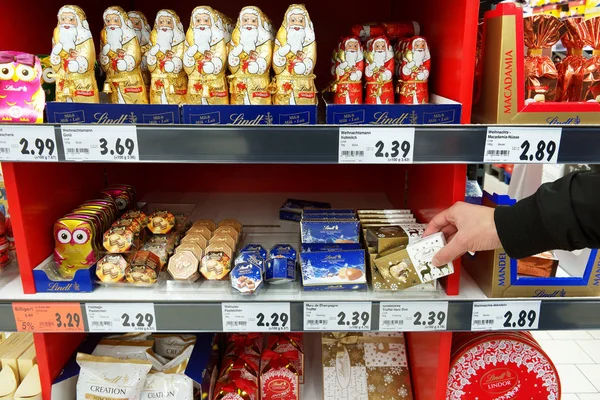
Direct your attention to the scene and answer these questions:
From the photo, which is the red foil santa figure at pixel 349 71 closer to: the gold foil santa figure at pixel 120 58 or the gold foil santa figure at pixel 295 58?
the gold foil santa figure at pixel 295 58

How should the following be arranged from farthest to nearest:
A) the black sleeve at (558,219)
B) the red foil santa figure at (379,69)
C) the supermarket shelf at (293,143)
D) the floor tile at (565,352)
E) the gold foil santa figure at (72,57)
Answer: the floor tile at (565,352), the red foil santa figure at (379,69), the gold foil santa figure at (72,57), the supermarket shelf at (293,143), the black sleeve at (558,219)

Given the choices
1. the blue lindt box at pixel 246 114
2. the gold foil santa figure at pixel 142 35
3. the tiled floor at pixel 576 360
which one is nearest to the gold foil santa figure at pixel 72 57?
the gold foil santa figure at pixel 142 35

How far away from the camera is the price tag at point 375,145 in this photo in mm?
1000

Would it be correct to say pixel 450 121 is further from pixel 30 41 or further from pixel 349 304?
pixel 30 41

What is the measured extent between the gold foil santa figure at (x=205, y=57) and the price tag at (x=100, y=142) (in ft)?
0.77

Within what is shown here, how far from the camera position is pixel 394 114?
1.05 metres

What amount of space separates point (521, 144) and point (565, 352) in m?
2.01

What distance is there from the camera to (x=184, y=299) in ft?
3.73

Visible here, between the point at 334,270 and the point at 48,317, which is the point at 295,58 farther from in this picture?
the point at 48,317

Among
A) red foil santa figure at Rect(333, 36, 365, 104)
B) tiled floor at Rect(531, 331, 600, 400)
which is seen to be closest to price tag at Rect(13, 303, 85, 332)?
red foil santa figure at Rect(333, 36, 365, 104)

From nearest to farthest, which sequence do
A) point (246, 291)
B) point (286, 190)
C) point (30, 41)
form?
point (246, 291) < point (30, 41) < point (286, 190)

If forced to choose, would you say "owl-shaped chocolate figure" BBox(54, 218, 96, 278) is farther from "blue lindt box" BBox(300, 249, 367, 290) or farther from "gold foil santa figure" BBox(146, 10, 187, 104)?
"blue lindt box" BBox(300, 249, 367, 290)

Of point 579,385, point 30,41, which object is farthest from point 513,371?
point 30,41

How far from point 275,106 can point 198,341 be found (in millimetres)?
827
